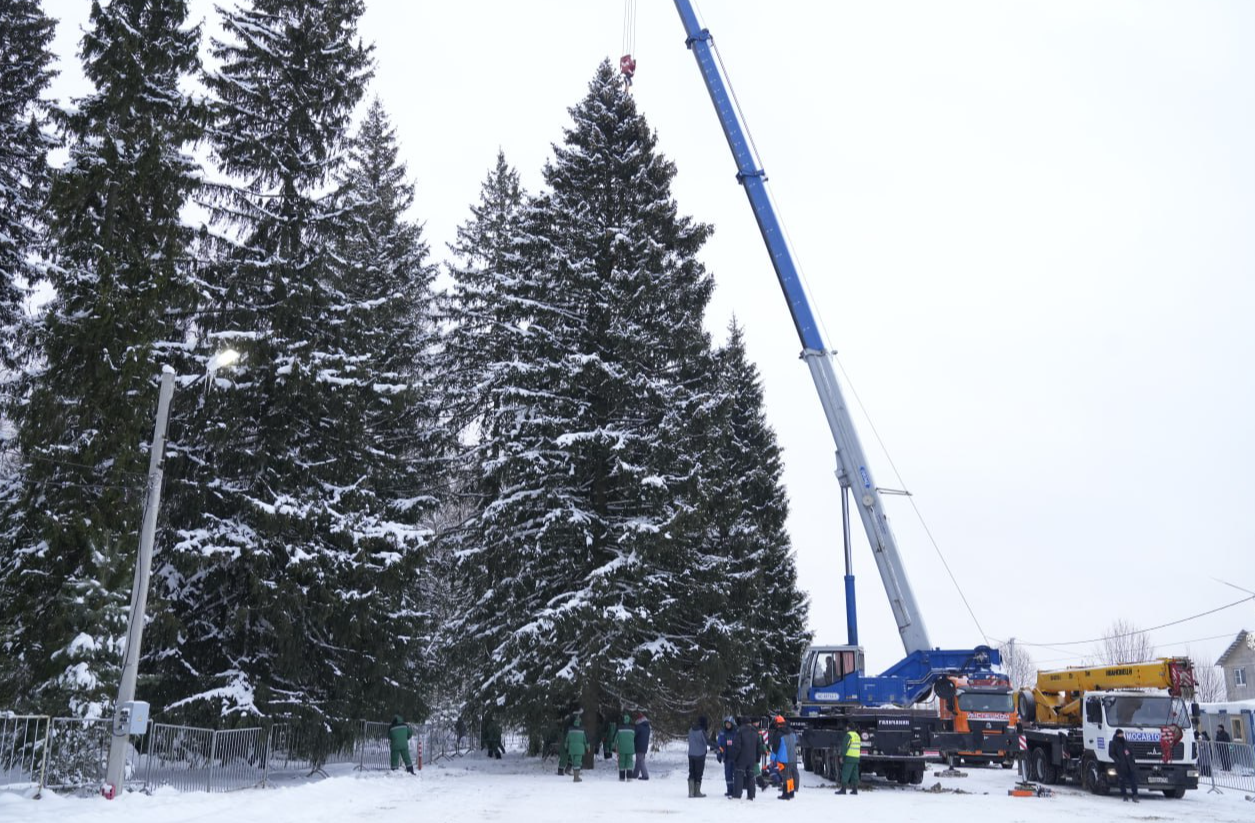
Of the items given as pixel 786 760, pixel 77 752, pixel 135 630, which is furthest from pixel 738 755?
pixel 77 752

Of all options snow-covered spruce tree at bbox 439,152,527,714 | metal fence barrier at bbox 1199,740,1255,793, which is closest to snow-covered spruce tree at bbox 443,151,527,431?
snow-covered spruce tree at bbox 439,152,527,714

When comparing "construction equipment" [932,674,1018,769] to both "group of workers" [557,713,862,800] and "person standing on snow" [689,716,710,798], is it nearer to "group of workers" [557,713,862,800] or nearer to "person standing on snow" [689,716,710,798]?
"group of workers" [557,713,862,800]

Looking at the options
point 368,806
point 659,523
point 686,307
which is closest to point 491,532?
point 659,523

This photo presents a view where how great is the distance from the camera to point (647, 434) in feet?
95.8

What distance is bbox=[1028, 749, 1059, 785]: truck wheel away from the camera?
26.0m

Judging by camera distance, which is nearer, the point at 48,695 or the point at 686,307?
the point at 48,695

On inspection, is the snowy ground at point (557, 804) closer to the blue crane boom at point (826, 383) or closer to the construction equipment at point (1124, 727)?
the construction equipment at point (1124, 727)

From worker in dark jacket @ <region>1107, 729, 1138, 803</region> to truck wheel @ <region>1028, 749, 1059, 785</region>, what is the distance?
324 cm

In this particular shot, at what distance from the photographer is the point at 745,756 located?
2041 cm

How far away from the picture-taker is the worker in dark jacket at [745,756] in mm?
20266

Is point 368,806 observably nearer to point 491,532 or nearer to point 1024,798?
point 491,532

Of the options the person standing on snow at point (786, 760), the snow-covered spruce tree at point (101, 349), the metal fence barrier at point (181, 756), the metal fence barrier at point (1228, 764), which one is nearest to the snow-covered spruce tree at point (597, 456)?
the person standing on snow at point (786, 760)

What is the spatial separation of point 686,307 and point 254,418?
13161mm

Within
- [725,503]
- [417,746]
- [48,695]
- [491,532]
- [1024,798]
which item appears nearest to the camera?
[48,695]
